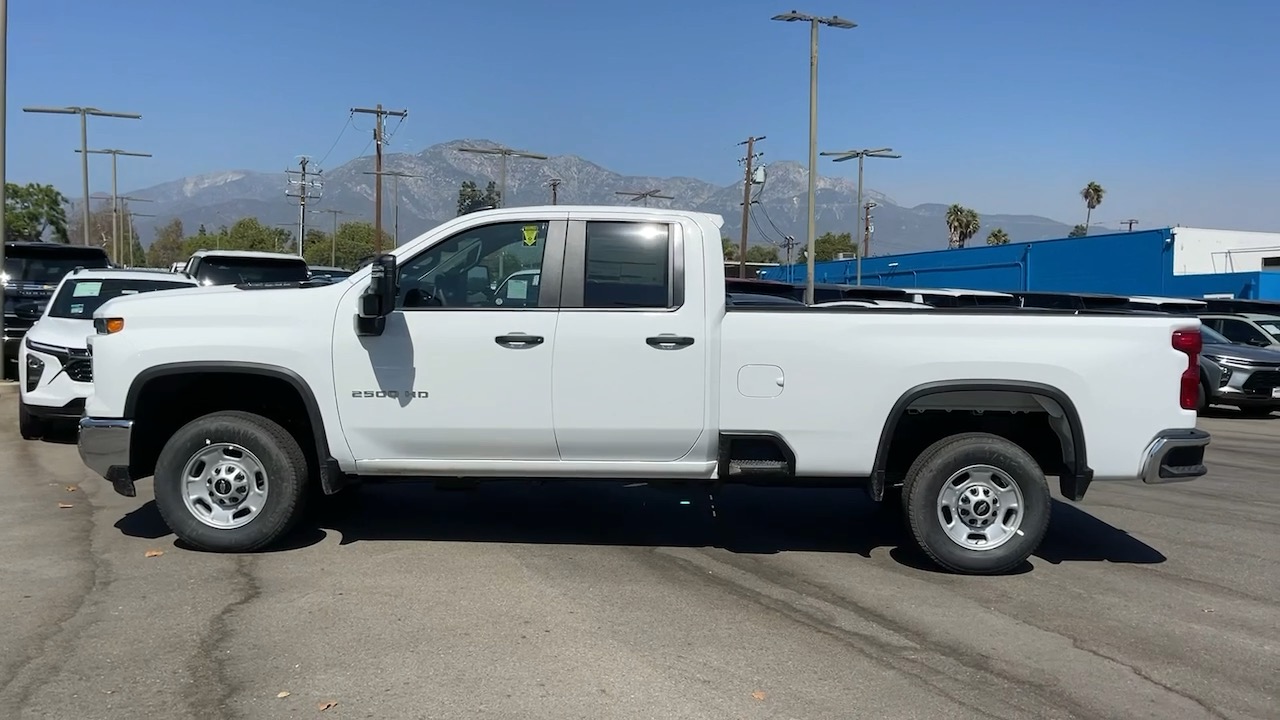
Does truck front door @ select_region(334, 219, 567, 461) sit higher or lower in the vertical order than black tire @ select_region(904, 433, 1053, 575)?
higher

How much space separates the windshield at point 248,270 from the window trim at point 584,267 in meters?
9.95

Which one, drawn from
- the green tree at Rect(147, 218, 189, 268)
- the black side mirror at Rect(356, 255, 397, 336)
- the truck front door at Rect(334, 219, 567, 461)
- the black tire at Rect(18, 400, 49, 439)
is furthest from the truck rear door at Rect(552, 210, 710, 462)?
the green tree at Rect(147, 218, 189, 268)

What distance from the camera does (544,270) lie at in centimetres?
592

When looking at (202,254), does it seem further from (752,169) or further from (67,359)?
(752,169)

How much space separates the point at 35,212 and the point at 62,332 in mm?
88790

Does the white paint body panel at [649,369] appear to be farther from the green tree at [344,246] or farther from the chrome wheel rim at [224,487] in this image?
the green tree at [344,246]

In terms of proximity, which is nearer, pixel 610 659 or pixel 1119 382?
pixel 610 659

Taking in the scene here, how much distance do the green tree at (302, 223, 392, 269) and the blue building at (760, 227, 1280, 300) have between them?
59694 mm

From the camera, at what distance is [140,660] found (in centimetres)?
443

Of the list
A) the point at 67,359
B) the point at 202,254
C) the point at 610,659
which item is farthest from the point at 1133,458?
the point at 202,254

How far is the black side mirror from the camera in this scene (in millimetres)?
5590

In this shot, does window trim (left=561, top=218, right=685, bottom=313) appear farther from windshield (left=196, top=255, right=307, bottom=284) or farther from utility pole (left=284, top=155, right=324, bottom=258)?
utility pole (left=284, top=155, right=324, bottom=258)

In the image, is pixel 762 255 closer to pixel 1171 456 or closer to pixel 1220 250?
pixel 1220 250

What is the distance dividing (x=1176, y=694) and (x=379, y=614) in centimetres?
375
